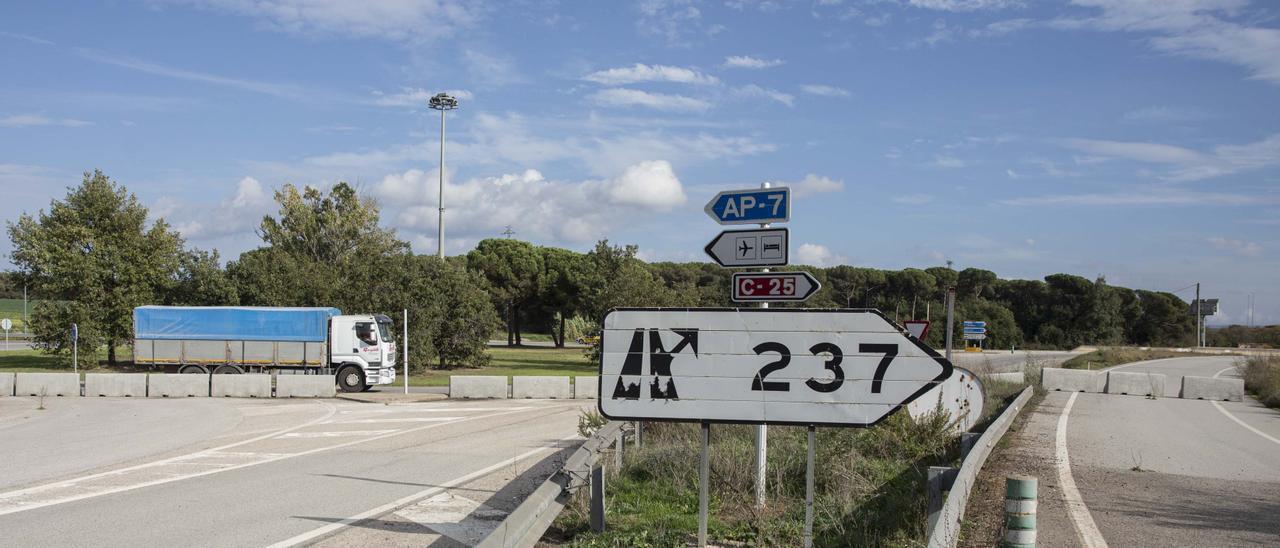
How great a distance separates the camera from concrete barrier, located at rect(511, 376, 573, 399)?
2753 centimetres

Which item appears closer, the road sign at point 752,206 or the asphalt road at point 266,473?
the asphalt road at point 266,473

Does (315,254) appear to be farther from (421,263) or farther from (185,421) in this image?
(185,421)

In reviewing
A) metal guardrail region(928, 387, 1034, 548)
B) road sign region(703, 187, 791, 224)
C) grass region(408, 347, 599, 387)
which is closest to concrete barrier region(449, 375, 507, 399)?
grass region(408, 347, 599, 387)

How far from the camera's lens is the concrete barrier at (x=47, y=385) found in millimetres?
27062

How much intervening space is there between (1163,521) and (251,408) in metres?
21.7

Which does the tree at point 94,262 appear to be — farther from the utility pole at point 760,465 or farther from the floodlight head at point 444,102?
the utility pole at point 760,465

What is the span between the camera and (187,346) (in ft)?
105

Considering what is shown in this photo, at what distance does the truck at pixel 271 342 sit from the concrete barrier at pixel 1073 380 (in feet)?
73.6

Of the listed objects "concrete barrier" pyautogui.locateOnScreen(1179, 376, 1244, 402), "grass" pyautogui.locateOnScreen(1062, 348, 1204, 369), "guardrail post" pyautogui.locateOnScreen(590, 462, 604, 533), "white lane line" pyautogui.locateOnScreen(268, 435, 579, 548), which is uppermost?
"guardrail post" pyautogui.locateOnScreen(590, 462, 604, 533)

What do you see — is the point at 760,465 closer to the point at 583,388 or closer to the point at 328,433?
the point at 328,433

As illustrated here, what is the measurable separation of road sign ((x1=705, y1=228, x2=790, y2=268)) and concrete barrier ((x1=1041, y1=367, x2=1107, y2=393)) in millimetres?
24745

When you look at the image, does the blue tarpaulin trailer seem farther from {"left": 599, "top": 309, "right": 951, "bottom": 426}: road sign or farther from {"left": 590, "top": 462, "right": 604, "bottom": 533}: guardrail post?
{"left": 599, "top": 309, "right": 951, "bottom": 426}: road sign

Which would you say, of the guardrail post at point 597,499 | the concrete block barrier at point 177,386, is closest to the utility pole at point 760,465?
the guardrail post at point 597,499

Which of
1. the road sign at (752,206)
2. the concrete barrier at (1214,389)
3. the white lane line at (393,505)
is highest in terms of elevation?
the road sign at (752,206)
